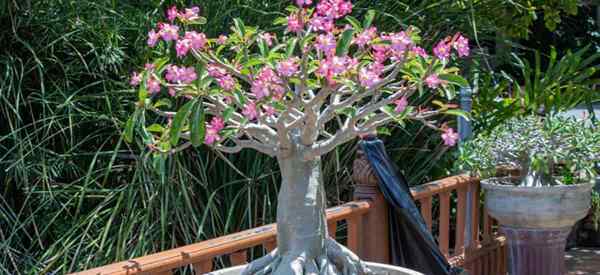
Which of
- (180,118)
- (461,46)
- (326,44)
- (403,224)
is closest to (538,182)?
(403,224)

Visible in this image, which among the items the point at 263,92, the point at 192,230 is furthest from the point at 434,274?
the point at 263,92

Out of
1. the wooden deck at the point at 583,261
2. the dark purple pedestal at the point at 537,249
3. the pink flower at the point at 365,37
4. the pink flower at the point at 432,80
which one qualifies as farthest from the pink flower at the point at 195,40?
the wooden deck at the point at 583,261

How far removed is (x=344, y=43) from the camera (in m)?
2.13

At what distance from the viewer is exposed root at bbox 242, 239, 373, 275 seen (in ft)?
7.88

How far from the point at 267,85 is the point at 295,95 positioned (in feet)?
0.81

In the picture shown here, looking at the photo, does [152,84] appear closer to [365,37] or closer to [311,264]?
[365,37]

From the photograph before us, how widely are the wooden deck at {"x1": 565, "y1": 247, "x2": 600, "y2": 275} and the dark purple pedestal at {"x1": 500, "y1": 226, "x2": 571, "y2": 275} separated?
1.59m

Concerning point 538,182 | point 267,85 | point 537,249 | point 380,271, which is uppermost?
point 267,85

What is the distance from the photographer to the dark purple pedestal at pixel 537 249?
13.5ft

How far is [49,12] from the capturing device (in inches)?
165

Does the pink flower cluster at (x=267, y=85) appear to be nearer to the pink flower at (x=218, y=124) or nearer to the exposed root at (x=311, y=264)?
the pink flower at (x=218, y=124)

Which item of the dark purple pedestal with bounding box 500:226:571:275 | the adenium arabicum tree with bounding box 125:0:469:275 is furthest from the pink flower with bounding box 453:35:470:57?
the dark purple pedestal with bounding box 500:226:571:275

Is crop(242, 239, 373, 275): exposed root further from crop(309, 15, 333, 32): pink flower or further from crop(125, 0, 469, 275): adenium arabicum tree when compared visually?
crop(309, 15, 333, 32): pink flower

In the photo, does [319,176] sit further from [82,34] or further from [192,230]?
[82,34]
